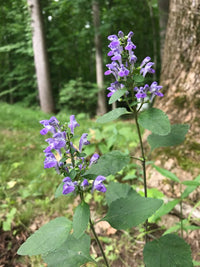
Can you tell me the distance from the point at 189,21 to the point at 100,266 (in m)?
2.92

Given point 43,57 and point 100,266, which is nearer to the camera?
point 100,266

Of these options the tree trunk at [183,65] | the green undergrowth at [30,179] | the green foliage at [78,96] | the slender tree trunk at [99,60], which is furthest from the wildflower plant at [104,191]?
the green foliage at [78,96]

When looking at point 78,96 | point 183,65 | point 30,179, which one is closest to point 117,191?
point 30,179

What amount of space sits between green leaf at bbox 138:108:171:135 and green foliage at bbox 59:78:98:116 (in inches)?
316

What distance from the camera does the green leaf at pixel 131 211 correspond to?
997 millimetres

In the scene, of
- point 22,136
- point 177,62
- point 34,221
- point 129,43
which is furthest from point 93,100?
point 129,43

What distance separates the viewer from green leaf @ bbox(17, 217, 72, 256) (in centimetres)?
98

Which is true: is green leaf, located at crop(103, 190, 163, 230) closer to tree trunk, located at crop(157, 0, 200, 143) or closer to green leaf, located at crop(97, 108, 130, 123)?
green leaf, located at crop(97, 108, 130, 123)

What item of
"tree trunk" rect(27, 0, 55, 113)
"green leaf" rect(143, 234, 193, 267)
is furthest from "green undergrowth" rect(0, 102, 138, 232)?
"tree trunk" rect(27, 0, 55, 113)

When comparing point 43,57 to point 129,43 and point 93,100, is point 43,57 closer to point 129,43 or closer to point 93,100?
point 93,100

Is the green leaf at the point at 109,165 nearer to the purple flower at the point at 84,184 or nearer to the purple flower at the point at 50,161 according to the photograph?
the purple flower at the point at 84,184

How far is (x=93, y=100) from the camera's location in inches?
397

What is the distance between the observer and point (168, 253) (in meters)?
1.13

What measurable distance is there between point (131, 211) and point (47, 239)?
0.44 meters
